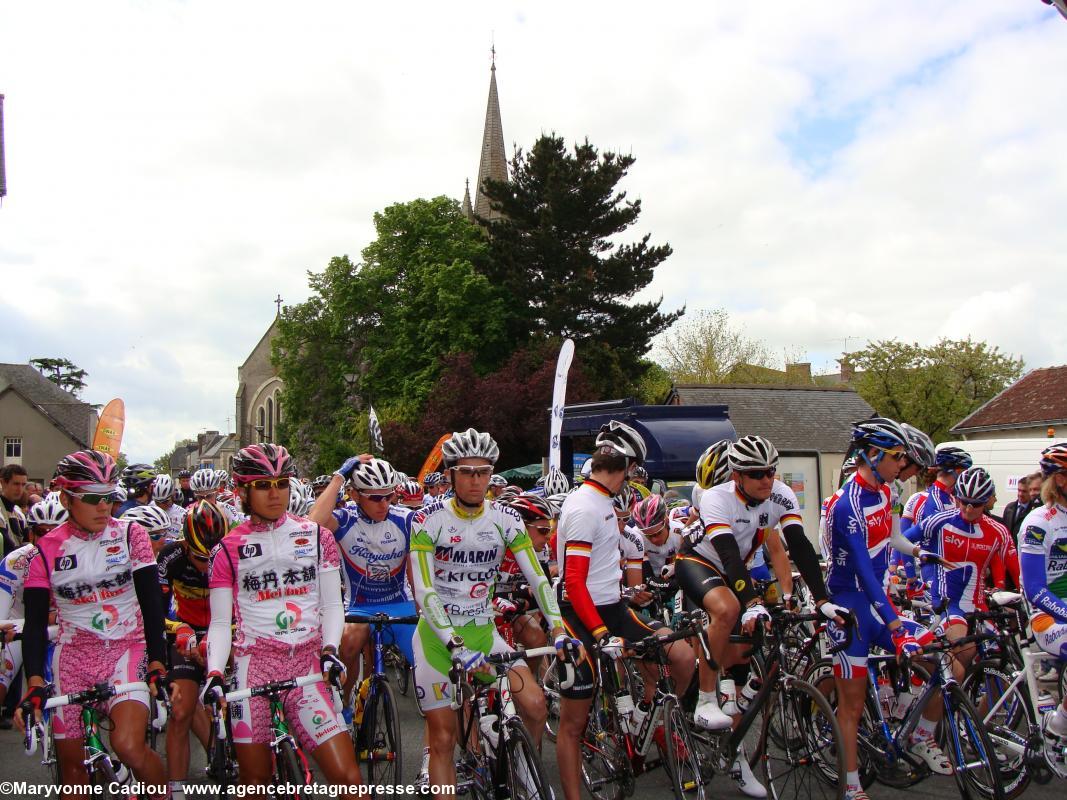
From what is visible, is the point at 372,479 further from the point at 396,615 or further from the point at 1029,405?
the point at 1029,405

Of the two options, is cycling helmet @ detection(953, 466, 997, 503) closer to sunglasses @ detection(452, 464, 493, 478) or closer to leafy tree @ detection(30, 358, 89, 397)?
sunglasses @ detection(452, 464, 493, 478)

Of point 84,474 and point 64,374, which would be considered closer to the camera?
point 84,474

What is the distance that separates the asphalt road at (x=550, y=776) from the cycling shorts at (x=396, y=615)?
3.11 feet

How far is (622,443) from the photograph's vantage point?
5883mm

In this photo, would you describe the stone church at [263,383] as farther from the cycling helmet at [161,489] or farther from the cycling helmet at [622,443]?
the cycling helmet at [622,443]

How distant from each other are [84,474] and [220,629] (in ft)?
4.08

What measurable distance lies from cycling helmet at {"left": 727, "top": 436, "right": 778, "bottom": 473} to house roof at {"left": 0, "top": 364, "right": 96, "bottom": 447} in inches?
2577

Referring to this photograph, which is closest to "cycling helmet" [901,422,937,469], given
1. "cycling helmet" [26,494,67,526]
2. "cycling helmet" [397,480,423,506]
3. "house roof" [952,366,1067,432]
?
"cycling helmet" [397,480,423,506]

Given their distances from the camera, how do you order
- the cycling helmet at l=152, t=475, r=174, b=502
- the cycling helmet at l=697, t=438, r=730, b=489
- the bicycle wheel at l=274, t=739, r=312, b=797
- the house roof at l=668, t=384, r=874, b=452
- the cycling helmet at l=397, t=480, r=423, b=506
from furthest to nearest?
the house roof at l=668, t=384, r=874, b=452, the cycling helmet at l=152, t=475, r=174, b=502, the cycling helmet at l=397, t=480, r=423, b=506, the cycling helmet at l=697, t=438, r=730, b=489, the bicycle wheel at l=274, t=739, r=312, b=797

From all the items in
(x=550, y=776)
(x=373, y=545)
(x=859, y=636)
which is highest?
(x=373, y=545)

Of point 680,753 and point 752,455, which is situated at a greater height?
point 752,455

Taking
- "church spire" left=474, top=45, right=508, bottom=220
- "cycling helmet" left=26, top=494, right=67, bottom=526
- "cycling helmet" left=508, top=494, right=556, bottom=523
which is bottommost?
"cycling helmet" left=508, top=494, right=556, bottom=523

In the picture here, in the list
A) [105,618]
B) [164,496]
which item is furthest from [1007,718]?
[164,496]

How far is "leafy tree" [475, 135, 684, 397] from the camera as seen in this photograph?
44.0 metres
